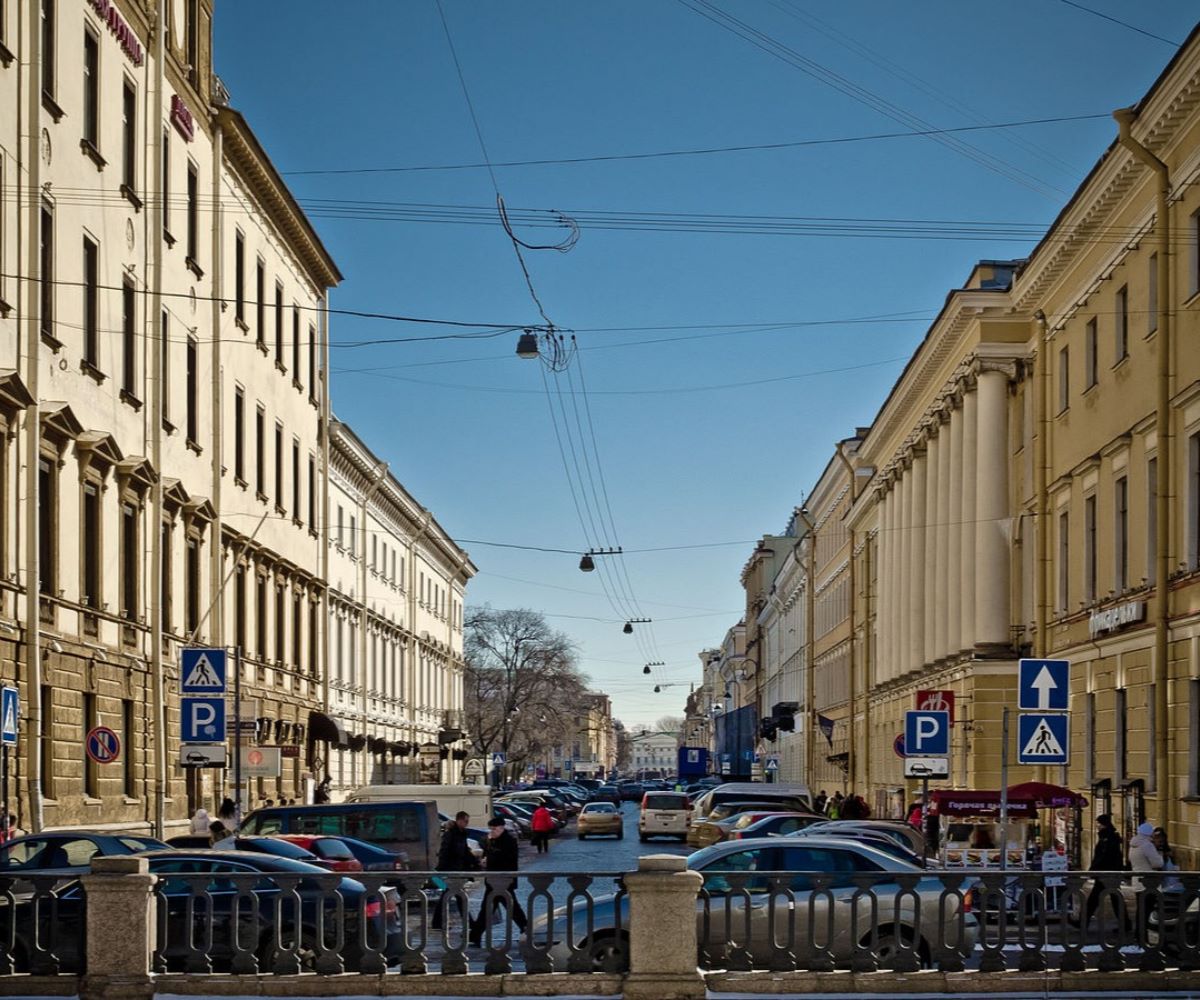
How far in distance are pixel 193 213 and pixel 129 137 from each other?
575cm

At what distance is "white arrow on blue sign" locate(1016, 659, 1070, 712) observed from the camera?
21594 millimetres

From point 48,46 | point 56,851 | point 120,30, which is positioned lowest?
point 56,851

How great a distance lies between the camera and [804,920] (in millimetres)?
17250

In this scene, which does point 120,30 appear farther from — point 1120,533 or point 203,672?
point 1120,533

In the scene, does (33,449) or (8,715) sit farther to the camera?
(33,449)

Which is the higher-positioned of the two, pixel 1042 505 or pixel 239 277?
pixel 239 277

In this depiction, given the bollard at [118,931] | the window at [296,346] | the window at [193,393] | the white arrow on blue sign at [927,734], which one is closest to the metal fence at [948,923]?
the bollard at [118,931]

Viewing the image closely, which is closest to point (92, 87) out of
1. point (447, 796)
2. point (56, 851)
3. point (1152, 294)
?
point (447, 796)

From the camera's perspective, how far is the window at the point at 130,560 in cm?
3675

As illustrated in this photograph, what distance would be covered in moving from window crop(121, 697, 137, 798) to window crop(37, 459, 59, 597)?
5006 millimetres

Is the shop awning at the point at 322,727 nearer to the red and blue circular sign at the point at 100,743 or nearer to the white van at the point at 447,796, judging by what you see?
the white van at the point at 447,796

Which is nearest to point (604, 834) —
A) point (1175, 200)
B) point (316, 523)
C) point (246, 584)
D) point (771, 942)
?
point (316, 523)

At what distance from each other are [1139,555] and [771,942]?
19285 mm

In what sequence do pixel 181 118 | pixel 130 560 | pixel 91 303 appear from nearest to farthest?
1. pixel 91 303
2. pixel 130 560
3. pixel 181 118
